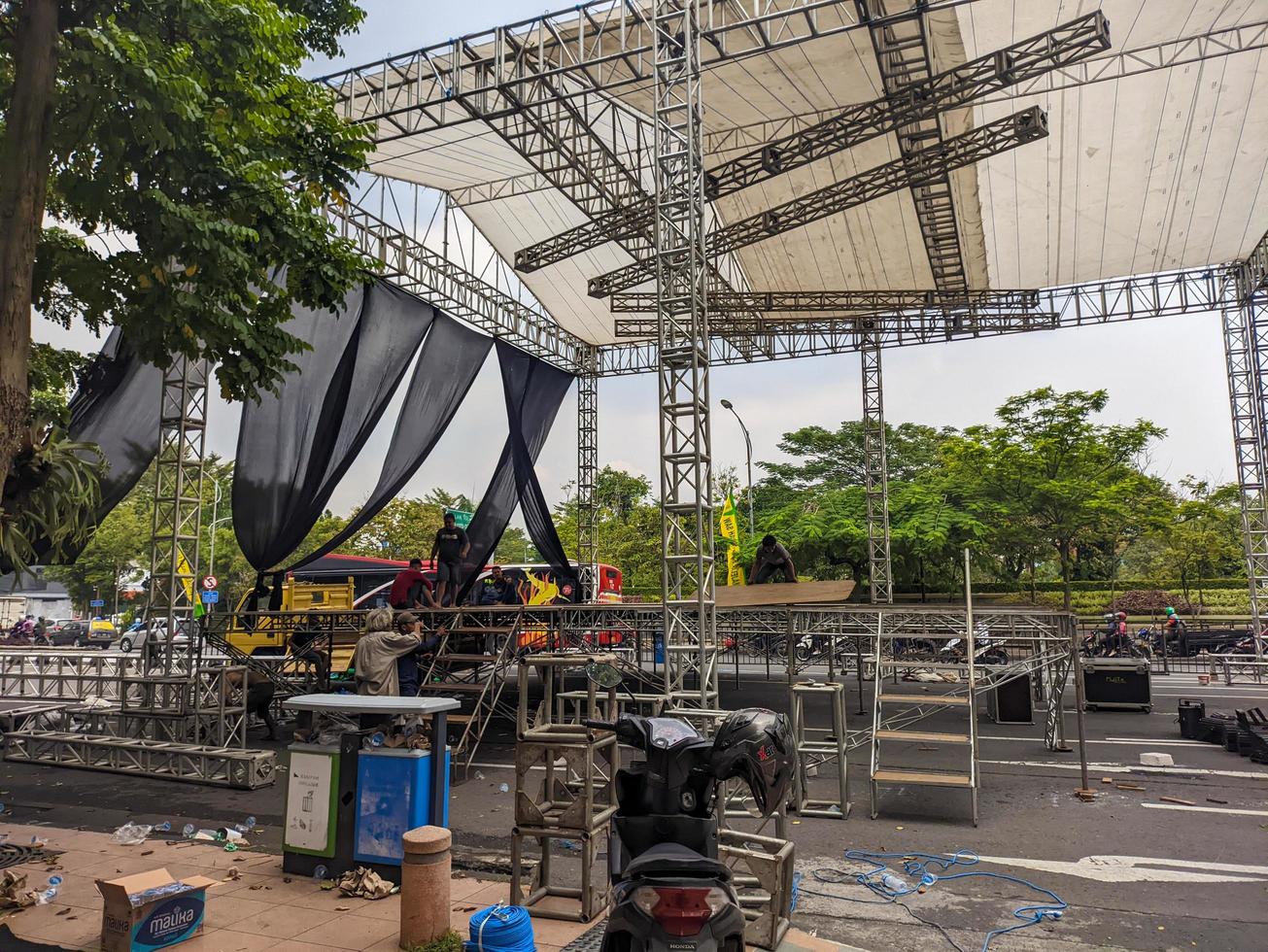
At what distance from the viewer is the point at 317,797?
6.12m

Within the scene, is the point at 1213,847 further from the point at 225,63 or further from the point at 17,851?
the point at 225,63

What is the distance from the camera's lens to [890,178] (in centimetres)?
1444

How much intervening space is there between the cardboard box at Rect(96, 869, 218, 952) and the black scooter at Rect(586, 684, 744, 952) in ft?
8.72

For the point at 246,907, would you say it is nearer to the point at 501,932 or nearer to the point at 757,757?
the point at 501,932

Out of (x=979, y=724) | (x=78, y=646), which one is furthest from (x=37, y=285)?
(x=78, y=646)

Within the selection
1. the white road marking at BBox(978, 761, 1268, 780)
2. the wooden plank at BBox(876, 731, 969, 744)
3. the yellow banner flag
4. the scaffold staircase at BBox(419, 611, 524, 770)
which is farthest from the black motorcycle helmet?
the yellow banner flag

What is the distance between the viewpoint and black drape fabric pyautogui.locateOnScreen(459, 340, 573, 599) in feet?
47.3

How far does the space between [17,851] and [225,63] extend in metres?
6.85

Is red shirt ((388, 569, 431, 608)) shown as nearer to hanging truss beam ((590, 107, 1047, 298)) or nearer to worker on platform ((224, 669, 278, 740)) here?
worker on platform ((224, 669, 278, 740))

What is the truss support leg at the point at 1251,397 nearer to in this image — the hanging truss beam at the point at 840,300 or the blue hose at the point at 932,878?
the hanging truss beam at the point at 840,300

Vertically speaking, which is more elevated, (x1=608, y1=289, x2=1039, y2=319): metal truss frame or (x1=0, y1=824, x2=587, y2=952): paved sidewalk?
(x1=608, y1=289, x2=1039, y2=319): metal truss frame

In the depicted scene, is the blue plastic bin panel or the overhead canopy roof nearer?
the blue plastic bin panel

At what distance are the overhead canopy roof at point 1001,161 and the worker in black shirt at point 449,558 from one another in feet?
21.2

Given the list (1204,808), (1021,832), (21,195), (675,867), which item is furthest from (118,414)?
(1204,808)
